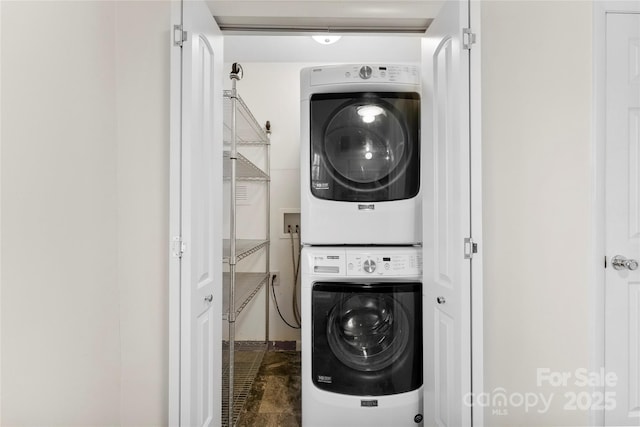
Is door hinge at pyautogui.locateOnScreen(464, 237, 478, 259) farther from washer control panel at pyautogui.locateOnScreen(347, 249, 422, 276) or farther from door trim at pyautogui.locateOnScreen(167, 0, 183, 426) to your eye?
door trim at pyautogui.locateOnScreen(167, 0, 183, 426)

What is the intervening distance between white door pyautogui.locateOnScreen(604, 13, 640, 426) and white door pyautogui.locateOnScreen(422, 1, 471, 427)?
783 mm

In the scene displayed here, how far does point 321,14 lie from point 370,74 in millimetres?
366

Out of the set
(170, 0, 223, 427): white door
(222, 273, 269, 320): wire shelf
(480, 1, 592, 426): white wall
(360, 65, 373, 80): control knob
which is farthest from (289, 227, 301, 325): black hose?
(480, 1, 592, 426): white wall

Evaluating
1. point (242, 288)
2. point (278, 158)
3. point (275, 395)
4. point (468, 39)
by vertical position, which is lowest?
point (275, 395)

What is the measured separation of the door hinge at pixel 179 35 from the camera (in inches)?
45.1

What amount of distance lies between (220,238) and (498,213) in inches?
46.6

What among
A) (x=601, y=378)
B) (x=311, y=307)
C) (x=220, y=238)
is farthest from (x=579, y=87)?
(x=220, y=238)

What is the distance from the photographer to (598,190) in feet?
4.83

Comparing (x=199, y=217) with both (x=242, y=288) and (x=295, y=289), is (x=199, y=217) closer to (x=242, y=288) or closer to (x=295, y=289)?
(x=242, y=288)

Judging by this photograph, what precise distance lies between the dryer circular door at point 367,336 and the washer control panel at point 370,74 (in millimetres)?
990

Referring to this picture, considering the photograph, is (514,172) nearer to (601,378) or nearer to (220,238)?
(601,378)

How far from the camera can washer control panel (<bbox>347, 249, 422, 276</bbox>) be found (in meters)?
1.64

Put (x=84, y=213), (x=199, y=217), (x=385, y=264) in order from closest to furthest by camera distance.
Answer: (x=84, y=213) → (x=199, y=217) → (x=385, y=264)

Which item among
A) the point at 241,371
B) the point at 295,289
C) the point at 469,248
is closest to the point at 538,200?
the point at 469,248
